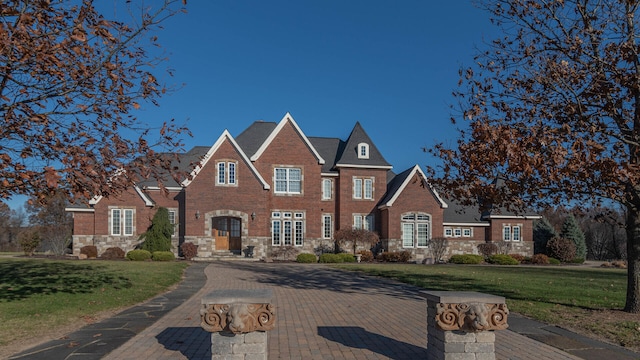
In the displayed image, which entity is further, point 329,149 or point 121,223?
point 329,149

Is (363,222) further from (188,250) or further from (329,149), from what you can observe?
(188,250)

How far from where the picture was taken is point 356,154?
3675cm

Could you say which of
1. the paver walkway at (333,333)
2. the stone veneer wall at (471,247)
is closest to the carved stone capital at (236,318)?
the paver walkway at (333,333)

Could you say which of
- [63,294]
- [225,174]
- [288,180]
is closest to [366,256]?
[288,180]

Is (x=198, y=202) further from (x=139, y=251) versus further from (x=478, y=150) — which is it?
(x=478, y=150)

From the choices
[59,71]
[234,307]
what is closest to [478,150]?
[234,307]

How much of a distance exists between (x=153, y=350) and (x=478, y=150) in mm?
7538

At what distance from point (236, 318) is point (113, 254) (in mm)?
27817

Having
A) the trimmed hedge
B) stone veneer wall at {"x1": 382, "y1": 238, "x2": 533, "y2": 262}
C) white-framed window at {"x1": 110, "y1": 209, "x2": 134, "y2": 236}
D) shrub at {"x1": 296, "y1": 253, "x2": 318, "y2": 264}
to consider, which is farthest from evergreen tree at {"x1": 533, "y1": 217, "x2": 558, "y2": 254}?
white-framed window at {"x1": 110, "y1": 209, "x2": 134, "y2": 236}

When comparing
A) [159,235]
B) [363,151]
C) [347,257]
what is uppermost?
[363,151]

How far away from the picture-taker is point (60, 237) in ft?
113

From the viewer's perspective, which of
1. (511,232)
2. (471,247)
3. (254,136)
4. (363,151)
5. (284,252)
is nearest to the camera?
(284,252)

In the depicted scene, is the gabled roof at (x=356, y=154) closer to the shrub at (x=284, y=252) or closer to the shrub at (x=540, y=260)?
the shrub at (x=284, y=252)

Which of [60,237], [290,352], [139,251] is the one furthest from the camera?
[60,237]
